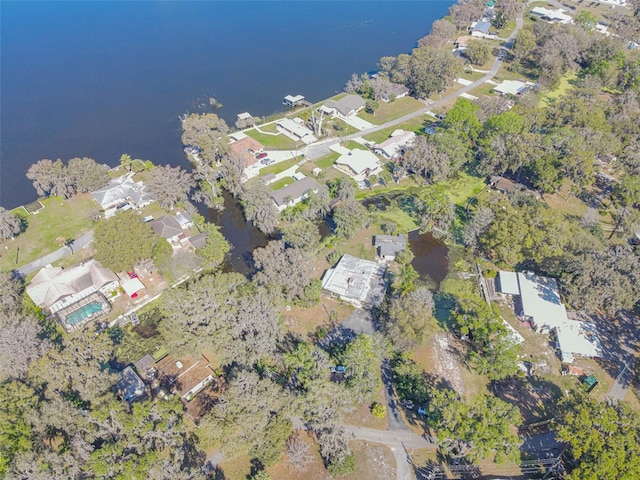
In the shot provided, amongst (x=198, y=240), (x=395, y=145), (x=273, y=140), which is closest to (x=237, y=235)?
(x=198, y=240)

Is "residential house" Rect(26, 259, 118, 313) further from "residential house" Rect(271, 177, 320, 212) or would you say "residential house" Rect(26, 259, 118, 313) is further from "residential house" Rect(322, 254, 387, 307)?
"residential house" Rect(322, 254, 387, 307)

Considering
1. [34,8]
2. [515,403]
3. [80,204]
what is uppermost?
[34,8]

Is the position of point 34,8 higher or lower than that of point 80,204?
higher

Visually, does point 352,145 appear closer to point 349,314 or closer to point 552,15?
point 349,314

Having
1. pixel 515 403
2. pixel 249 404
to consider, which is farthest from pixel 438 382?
pixel 249 404

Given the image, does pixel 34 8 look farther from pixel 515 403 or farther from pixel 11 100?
pixel 515 403

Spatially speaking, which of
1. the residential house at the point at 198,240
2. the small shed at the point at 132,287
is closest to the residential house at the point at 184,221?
the residential house at the point at 198,240
